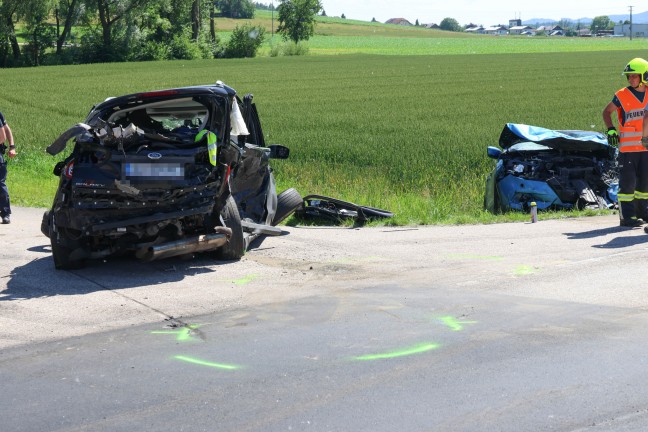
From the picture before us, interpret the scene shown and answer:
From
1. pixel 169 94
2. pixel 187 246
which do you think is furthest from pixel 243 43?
pixel 187 246

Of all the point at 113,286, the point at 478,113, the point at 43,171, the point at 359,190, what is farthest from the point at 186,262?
the point at 478,113

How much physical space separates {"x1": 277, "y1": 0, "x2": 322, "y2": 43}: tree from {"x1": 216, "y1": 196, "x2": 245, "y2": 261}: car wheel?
127 metres

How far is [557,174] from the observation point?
43.5 feet

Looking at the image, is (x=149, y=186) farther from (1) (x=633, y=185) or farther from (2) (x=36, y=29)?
(2) (x=36, y=29)

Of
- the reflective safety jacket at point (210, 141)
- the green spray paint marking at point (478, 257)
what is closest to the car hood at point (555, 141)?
the green spray paint marking at point (478, 257)

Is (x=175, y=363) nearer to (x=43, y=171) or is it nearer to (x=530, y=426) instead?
(x=530, y=426)

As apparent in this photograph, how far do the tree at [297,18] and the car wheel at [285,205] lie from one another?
125089 mm

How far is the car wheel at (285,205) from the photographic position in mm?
11281

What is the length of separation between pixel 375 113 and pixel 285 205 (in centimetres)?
2401

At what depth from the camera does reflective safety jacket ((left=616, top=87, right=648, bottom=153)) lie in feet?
36.5

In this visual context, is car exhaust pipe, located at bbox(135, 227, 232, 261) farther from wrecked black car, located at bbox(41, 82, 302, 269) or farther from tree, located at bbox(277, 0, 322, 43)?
tree, located at bbox(277, 0, 322, 43)

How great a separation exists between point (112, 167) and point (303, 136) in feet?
58.1

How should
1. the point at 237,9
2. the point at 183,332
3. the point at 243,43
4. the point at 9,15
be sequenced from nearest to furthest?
the point at 183,332, the point at 9,15, the point at 243,43, the point at 237,9

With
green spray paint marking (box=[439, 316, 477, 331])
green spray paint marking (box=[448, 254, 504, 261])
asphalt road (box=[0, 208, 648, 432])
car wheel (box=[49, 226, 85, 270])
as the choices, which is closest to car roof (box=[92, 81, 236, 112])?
car wheel (box=[49, 226, 85, 270])
